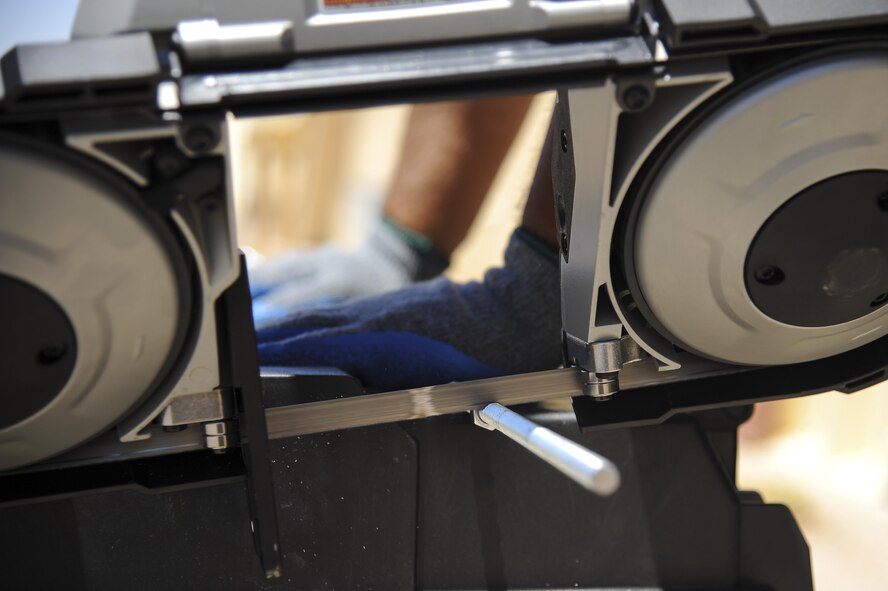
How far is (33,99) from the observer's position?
52 cm

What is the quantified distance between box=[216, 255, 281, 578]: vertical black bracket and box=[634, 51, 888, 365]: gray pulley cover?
0.93 feet

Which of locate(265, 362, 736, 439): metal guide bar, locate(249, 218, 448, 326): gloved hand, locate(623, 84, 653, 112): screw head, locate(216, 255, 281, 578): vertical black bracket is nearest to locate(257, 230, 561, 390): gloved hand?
locate(265, 362, 736, 439): metal guide bar

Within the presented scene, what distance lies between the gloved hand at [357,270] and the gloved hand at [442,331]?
1.64 ft

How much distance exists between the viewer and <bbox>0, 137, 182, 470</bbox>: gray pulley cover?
527mm

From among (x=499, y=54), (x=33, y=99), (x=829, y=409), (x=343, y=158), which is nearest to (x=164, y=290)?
(x=33, y=99)

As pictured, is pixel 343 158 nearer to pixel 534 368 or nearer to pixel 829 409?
pixel 829 409

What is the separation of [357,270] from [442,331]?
652mm

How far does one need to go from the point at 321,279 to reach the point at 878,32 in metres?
1.02

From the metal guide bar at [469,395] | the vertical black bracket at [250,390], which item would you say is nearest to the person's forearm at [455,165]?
the metal guide bar at [469,395]

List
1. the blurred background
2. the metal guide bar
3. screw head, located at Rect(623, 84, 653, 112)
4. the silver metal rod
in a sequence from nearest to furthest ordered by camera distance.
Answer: the silver metal rod, screw head, located at Rect(623, 84, 653, 112), the metal guide bar, the blurred background

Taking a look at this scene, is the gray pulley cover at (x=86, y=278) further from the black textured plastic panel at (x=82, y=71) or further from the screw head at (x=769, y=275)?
the screw head at (x=769, y=275)

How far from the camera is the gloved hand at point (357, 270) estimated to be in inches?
56.1

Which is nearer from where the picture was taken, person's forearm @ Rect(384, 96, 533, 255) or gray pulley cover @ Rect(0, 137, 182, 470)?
gray pulley cover @ Rect(0, 137, 182, 470)

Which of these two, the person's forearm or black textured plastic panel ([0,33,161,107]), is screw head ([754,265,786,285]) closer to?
black textured plastic panel ([0,33,161,107])
